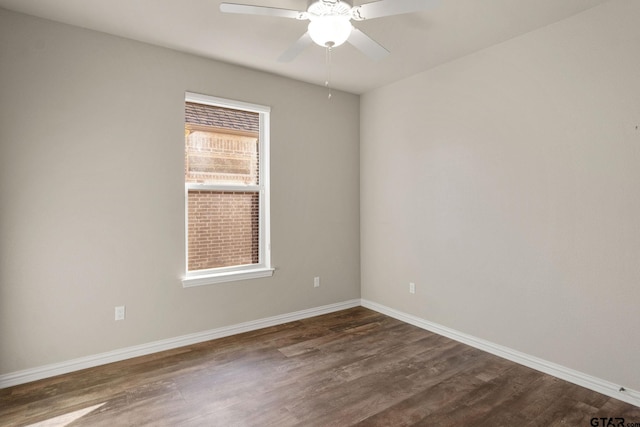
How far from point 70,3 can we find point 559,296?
162 inches

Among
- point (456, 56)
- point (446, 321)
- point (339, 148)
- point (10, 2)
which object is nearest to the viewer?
point (10, 2)

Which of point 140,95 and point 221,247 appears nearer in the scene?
point 140,95

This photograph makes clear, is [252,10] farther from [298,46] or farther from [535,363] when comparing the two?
[535,363]

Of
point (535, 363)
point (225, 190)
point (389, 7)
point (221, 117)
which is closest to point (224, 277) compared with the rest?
point (225, 190)

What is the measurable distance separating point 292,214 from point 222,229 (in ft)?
2.58

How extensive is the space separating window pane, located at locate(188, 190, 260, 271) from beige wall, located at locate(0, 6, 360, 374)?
193mm

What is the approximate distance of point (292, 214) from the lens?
3.88 metres

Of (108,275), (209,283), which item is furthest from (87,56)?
(209,283)

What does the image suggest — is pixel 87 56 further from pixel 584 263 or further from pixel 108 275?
pixel 584 263

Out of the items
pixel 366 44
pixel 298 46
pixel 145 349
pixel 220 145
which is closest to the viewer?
pixel 366 44

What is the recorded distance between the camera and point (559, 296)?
2633 millimetres

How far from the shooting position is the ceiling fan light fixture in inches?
75.7

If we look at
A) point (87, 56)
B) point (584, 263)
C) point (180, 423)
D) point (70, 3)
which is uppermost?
point (70, 3)

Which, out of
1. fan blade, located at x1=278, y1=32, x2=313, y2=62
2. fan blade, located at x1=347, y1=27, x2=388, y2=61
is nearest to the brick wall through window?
fan blade, located at x1=278, y1=32, x2=313, y2=62
